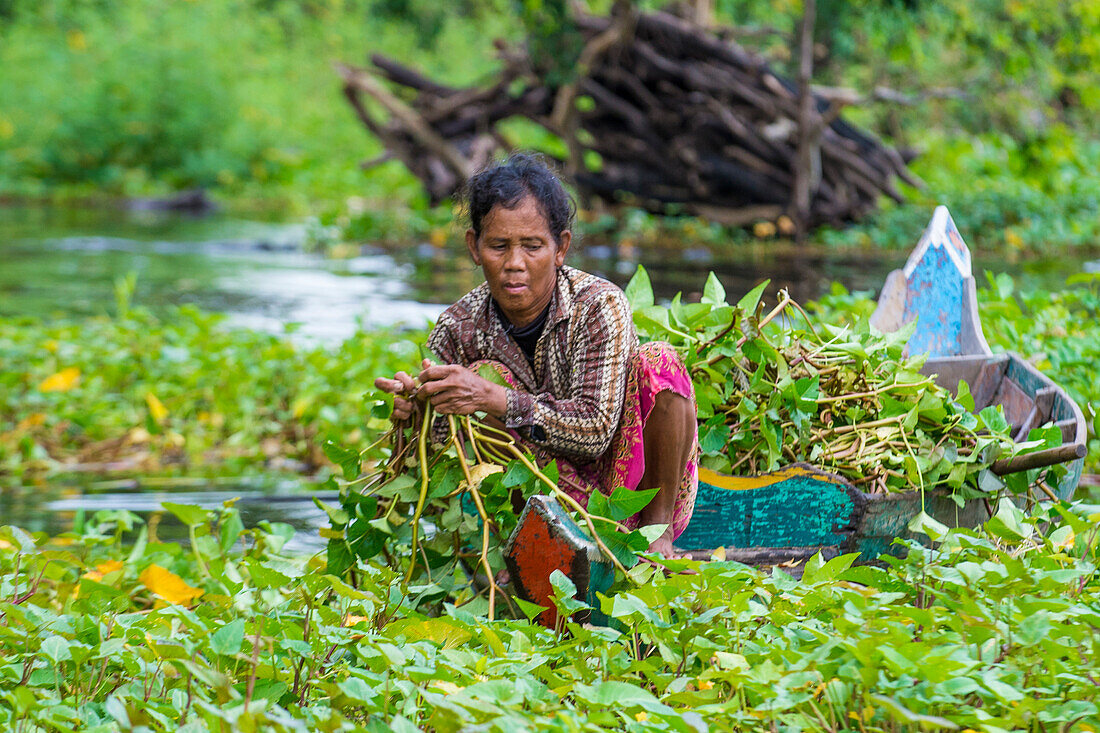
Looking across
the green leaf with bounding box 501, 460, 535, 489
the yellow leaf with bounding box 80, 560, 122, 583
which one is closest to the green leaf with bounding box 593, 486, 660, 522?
the green leaf with bounding box 501, 460, 535, 489

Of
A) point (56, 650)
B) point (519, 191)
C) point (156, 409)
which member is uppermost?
point (519, 191)

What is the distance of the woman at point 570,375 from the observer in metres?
2.51

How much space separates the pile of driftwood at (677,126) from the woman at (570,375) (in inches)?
304

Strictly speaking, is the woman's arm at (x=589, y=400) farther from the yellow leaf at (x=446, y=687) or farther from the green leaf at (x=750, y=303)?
the yellow leaf at (x=446, y=687)

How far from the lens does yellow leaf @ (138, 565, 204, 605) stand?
280 centimetres

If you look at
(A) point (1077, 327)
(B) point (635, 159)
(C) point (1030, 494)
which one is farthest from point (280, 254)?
(C) point (1030, 494)

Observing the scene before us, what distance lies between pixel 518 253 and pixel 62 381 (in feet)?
11.1

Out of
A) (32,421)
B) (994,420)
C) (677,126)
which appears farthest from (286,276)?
(994,420)

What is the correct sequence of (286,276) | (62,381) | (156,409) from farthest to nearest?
1. (286,276)
2. (62,381)
3. (156,409)

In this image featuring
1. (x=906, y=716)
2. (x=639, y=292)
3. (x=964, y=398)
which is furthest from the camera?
(x=639, y=292)

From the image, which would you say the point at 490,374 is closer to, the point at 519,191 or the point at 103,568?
the point at 519,191

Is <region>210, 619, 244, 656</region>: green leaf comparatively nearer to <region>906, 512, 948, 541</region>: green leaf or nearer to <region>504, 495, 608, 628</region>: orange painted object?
<region>504, 495, 608, 628</region>: orange painted object

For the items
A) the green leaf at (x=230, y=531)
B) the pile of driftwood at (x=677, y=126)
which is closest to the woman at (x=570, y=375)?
the green leaf at (x=230, y=531)

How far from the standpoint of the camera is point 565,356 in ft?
8.64
